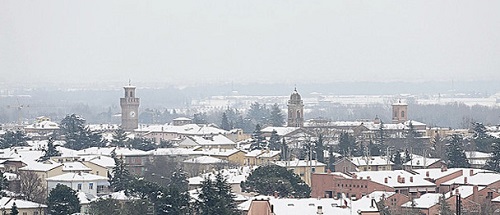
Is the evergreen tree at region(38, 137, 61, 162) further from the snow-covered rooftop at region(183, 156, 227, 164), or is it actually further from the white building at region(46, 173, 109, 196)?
the white building at region(46, 173, 109, 196)

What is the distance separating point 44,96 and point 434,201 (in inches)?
5186

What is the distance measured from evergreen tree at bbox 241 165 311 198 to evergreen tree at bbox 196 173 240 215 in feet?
17.7

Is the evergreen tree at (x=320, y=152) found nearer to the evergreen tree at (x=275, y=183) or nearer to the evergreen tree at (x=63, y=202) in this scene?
the evergreen tree at (x=275, y=183)

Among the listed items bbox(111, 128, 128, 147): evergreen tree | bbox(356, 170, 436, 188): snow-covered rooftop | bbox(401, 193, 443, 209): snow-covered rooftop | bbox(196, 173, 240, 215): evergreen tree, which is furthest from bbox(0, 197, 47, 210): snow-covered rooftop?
bbox(111, 128, 128, 147): evergreen tree

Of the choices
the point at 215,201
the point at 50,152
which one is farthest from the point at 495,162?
the point at 215,201

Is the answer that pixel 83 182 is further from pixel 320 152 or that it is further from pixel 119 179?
pixel 320 152

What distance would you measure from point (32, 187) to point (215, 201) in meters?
9.78

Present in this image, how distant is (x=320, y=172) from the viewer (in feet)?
153

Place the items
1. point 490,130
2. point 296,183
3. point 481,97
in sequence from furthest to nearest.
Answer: point 481,97
point 490,130
point 296,183

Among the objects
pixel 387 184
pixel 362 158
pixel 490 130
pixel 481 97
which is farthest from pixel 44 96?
pixel 387 184

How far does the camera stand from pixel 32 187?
3906 centimetres

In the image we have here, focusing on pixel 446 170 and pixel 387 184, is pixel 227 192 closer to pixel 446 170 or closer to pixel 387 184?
pixel 387 184

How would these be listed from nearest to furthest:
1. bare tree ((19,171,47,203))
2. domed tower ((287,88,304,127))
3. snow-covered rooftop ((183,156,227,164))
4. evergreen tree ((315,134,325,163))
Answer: bare tree ((19,171,47,203)), snow-covered rooftop ((183,156,227,164)), evergreen tree ((315,134,325,163)), domed tower ((287,88,304,127))

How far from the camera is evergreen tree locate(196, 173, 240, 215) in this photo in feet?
100
